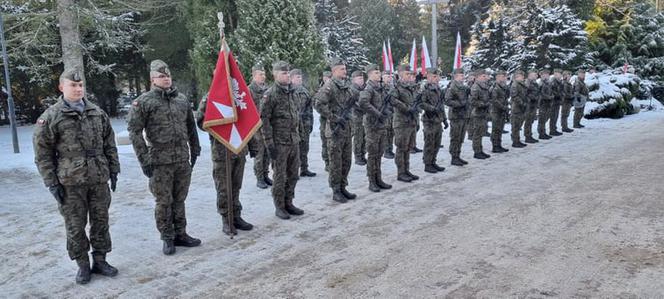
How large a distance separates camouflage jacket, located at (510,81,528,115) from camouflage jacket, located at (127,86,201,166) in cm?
855

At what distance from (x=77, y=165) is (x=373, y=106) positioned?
4.39 m

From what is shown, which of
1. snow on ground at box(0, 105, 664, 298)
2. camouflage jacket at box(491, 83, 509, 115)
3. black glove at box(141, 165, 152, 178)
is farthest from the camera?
camouflage jacket at box(491, 83, 509, 115)

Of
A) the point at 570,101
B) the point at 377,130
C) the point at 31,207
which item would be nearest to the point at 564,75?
the point at 570,101

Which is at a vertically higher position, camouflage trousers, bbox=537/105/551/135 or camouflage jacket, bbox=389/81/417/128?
camouflage jacket, bbox=389/81/417/128

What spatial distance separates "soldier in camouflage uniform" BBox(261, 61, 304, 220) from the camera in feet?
20.0

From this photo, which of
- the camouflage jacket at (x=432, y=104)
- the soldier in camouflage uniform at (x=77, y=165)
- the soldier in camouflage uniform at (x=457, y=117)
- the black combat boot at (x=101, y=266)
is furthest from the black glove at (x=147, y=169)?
the soldier in camouflage uniform at (x=457, y=117)

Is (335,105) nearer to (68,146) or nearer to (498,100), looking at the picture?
(68,146)

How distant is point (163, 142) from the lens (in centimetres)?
490

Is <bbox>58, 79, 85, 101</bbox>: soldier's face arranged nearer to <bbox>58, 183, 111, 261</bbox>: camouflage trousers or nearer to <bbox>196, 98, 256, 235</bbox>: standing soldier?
<bbox>58, 183, 111, 261</bbox>: camouflage trousers

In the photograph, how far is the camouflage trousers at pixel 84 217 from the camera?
4.30 meters

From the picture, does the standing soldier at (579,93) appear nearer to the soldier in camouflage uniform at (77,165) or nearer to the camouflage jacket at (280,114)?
the camouflage jacket at (280,114)

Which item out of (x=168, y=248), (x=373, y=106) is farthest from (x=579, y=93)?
(x=168, y=248)

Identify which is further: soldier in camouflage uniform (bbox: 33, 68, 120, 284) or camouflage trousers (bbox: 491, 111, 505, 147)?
camouflage trousers (bbox: 491, 111, 505, 147)

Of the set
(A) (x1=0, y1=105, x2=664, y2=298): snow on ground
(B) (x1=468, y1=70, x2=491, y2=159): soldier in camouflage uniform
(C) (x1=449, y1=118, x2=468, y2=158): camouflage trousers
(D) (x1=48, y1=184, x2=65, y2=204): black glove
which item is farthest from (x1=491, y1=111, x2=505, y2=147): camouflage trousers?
(D) (x1=48, y1=184, x2=65, y2=204): black glove
